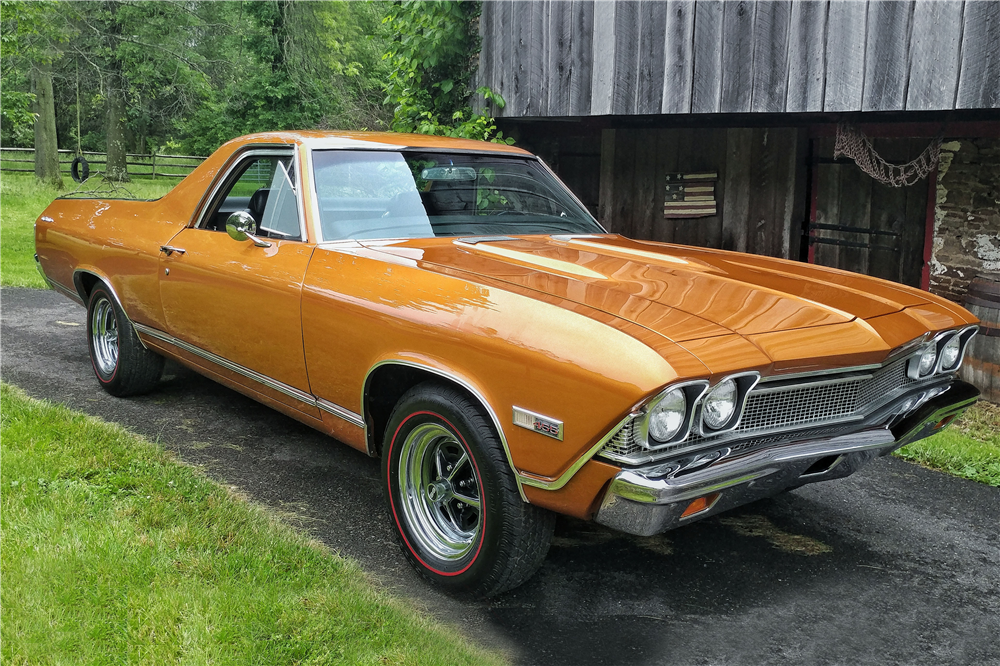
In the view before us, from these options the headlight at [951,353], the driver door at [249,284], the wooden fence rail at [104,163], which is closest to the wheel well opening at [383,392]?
the driver door at [249,284]

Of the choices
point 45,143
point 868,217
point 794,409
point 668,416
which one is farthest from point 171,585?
point 45,143

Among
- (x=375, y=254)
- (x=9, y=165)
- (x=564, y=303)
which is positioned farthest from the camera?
(x=9, y=165)

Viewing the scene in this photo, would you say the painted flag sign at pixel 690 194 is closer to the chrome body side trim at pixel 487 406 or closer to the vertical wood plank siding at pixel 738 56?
the vertical wood plank siding at pixel 738 56

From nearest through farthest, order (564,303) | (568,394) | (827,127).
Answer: (568,394) → (564,303) → (827,127)

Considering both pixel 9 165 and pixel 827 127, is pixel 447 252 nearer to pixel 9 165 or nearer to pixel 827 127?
pixel 827 127

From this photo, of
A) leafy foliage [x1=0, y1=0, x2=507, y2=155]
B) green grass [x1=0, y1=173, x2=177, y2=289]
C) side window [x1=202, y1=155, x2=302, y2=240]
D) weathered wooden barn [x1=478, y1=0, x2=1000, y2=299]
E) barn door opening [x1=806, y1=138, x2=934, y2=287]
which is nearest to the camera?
side window [x1=202, y1=155, x2=302, y2=240]

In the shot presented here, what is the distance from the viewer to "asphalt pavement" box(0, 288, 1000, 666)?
2.84 m

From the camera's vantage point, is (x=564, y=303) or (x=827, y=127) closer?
(x=564, y=303)

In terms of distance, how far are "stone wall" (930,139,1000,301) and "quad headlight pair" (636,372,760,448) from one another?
15.8 ft

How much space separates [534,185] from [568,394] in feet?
7.46

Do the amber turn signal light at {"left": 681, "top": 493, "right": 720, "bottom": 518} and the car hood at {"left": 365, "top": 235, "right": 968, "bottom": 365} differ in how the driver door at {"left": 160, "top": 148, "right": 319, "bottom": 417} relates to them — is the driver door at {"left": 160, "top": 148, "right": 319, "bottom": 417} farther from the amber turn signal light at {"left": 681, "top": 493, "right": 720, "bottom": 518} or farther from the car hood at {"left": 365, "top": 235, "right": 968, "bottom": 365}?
the amber turn signal light at {"left": 681, "top": 493, "right": 720, "bottom": 518}

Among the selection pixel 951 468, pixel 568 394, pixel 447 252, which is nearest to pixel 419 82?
pixel 447 252

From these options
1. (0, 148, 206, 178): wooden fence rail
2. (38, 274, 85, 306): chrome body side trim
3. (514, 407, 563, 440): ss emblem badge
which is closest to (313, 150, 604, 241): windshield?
(514, 407, 563, 440): ss emblem badge

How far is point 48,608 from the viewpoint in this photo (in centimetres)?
280
